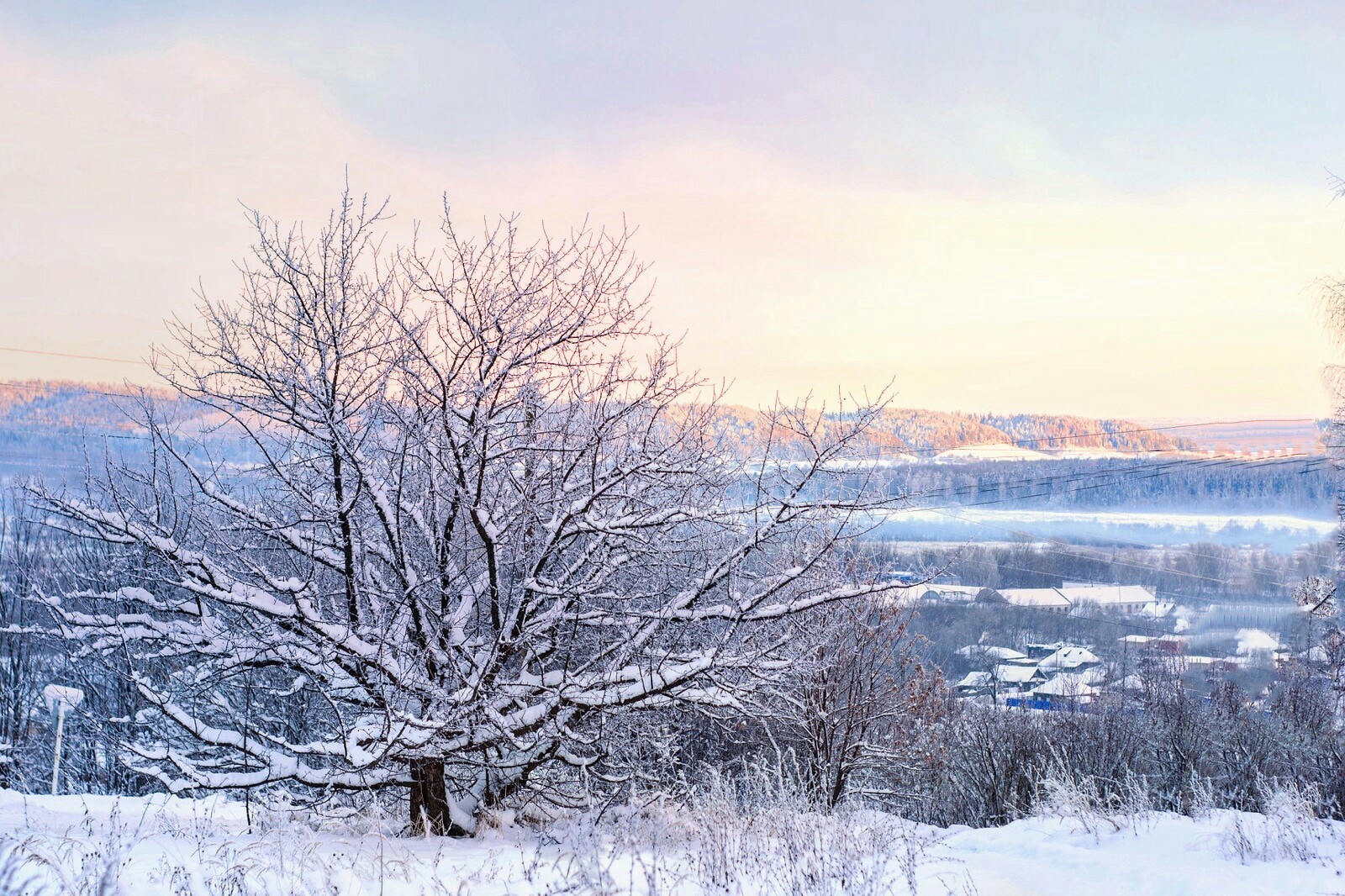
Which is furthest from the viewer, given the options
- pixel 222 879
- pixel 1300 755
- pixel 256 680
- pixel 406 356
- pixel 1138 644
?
pixel 1138 644

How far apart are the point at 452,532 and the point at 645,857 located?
311 cm

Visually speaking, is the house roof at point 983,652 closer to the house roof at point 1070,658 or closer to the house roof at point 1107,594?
the house roof at point 1070,658

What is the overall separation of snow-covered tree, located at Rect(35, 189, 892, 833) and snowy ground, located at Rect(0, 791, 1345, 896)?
69 centimetres

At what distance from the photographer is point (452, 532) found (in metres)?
7.40

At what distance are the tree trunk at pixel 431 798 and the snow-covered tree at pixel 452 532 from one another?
0.07 ft

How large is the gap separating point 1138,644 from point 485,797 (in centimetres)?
5195

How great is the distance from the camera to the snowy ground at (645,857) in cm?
454

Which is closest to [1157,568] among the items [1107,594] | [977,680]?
[1107,594]

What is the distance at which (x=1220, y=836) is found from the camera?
7828 mm

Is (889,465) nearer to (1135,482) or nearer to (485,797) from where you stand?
(485,797)

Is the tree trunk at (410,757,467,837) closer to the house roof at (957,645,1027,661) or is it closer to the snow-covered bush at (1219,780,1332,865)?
the snow-covered bush at (1219,780,1332,865)

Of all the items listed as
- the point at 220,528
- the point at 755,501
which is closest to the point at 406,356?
the point at 220,528

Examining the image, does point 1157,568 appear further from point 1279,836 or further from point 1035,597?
point 1279,836

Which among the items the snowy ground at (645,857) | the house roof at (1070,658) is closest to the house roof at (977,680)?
the house roof at (1070,658)
